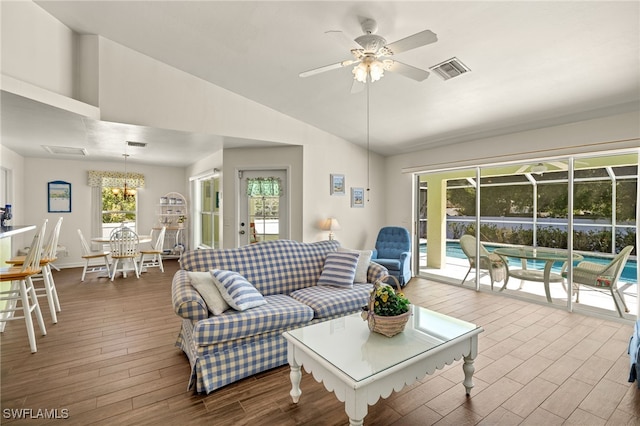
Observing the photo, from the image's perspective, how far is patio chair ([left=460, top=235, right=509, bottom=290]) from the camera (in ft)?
15.4

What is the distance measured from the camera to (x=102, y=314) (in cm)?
360

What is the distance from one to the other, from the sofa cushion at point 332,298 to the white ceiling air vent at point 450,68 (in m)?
2.29

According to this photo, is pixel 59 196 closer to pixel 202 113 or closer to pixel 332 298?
pixel 202 113

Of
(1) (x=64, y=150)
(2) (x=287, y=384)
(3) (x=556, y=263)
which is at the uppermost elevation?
(1) (x=64, y=150)

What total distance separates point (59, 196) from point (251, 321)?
6.32 metres

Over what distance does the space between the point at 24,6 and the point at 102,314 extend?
3179 mm

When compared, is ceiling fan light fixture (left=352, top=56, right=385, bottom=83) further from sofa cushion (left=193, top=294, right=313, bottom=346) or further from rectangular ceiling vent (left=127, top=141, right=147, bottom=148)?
rectangular ceiling vent (left=127, top=141, right=147, bottom=148)

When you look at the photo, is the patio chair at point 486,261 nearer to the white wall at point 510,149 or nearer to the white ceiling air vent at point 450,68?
the white wall at point 510,149

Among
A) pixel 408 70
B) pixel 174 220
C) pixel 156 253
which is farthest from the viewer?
pixel 174 220

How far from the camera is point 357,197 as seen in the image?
575cm

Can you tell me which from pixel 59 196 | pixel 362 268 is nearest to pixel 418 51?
pixel 362 268

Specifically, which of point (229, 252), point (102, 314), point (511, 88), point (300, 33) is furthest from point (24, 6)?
point (511, 88)

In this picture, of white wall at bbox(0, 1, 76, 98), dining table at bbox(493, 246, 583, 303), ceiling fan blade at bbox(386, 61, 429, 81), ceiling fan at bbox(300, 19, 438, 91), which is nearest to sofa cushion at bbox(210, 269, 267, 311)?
ceiling fan at bbox(300, 19, 438, 91)

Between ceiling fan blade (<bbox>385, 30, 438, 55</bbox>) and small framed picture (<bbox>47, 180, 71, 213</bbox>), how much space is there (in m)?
7.05
